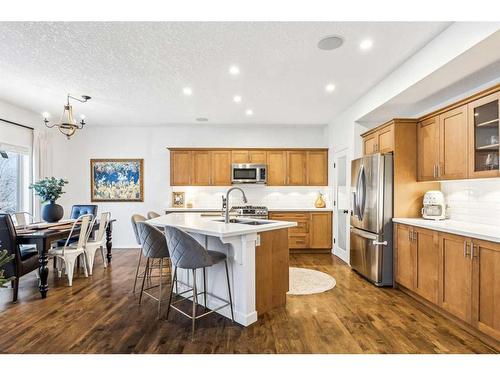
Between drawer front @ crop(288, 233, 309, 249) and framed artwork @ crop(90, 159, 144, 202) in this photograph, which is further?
framed artwork @ crop(90, 159, 144, 202)

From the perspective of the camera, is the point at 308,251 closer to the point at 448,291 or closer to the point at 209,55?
the point at 448,291

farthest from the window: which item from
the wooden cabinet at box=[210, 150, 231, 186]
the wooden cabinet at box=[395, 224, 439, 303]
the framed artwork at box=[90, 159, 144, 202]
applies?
the wooden cabinet at box=[395, 224, 439, 303]

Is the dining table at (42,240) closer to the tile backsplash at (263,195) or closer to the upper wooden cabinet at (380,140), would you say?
the tile backsplash at (263,195)

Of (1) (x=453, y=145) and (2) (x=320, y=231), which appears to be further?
(2) (x=320, y=231)

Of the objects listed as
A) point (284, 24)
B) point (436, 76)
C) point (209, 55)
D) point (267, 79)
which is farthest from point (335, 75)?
point (209, 55)

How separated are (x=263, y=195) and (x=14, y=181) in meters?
4.78

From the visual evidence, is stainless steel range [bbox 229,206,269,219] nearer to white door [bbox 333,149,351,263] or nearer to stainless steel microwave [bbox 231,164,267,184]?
stainless steel microwave [bbox 231,164,267,184]

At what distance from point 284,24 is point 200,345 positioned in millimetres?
2808

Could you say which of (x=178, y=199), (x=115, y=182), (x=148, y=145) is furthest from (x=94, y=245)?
(x=148, y=145)

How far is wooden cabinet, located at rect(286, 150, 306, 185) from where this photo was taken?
19.1 feet

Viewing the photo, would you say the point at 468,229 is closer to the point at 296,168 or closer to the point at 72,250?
the point at 296,168

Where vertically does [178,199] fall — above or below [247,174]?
below

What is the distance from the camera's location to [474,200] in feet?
9.64

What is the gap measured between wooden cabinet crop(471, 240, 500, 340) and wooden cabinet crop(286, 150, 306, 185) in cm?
369
